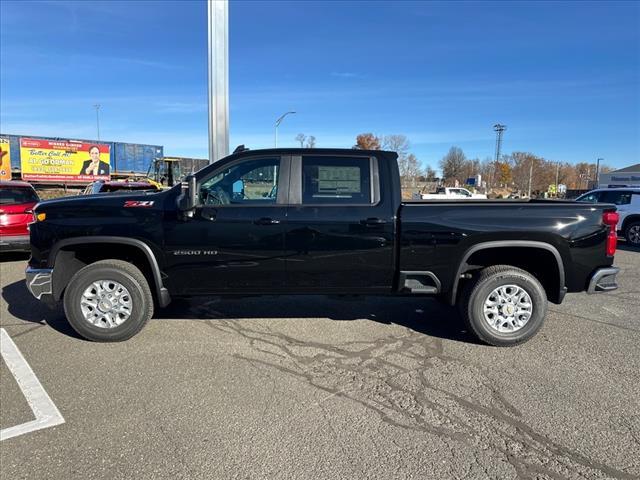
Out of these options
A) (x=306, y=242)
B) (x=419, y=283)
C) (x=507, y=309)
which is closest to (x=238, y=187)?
(x=306, y=242)

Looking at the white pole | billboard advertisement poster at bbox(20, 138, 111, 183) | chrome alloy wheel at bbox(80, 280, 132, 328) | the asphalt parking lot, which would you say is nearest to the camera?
the asphalt parking lot

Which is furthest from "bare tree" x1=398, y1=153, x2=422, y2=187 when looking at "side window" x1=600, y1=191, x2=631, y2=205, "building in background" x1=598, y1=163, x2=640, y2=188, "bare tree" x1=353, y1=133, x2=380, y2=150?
"side window" x1=600, y1=191, x2=631, y2=205

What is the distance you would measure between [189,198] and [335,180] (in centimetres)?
150

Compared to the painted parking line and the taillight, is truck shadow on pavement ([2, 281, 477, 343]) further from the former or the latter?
the taillight

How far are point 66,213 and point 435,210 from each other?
3757 mm

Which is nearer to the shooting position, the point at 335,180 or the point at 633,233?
the point at 335,180

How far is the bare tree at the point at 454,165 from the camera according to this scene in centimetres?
10956

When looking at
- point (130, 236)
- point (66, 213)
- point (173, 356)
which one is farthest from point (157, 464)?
point (66, 213)

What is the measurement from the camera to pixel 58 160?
3594 centimetres

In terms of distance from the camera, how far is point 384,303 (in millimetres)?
6148

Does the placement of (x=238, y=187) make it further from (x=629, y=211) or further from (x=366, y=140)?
(x=366, y=140)

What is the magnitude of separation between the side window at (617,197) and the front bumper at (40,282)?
49.2 ft

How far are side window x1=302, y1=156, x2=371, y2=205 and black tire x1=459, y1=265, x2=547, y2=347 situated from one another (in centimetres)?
146

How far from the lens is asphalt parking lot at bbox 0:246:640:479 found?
2.70m
